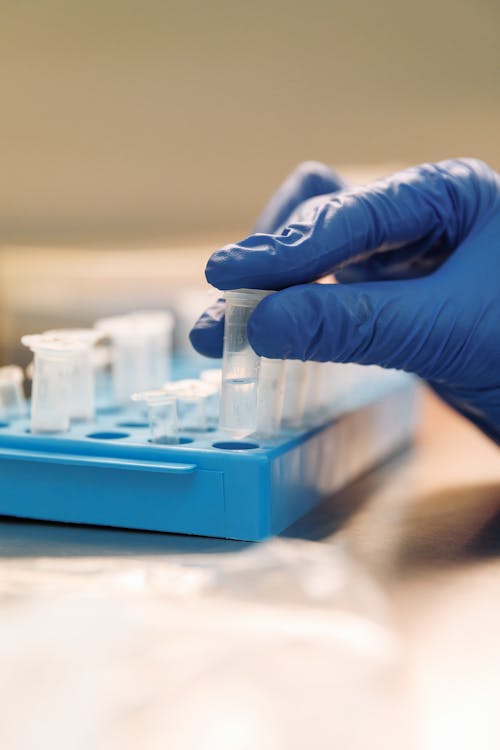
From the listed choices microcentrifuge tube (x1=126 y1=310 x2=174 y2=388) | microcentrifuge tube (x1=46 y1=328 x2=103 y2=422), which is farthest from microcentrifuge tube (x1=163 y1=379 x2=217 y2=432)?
microcentrifuge tube (x1=126 y1=310 x2=174 y2=388)

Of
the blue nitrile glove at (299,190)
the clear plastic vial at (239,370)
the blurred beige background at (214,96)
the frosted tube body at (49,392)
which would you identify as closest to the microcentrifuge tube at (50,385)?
the frosted tube body at (49,392)

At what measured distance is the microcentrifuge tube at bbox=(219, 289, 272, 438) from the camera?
3.48 feet

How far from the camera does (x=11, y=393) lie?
131 cm

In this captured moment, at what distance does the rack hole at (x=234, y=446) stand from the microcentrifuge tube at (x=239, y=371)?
0.05ft

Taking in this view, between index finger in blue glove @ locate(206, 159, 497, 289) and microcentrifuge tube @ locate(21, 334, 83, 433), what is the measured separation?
0.28 m

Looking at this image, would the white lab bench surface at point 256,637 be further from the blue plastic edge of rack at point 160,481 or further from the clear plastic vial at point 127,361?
the clear plastic vial at point 127,361

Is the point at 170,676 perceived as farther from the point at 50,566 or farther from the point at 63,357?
the point at 63,357

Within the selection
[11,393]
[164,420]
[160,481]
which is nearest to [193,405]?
[164,420]

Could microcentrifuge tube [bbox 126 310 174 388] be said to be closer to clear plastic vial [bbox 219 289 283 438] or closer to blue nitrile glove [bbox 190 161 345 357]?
blue nitrile glove [bbox 190 161 345 357]

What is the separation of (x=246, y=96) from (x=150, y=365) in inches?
32.5

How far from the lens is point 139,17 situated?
1.81 metres

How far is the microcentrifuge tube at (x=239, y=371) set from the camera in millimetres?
1060

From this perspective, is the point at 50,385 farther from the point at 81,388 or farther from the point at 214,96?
the point at 214,96

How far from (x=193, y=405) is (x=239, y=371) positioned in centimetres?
16
